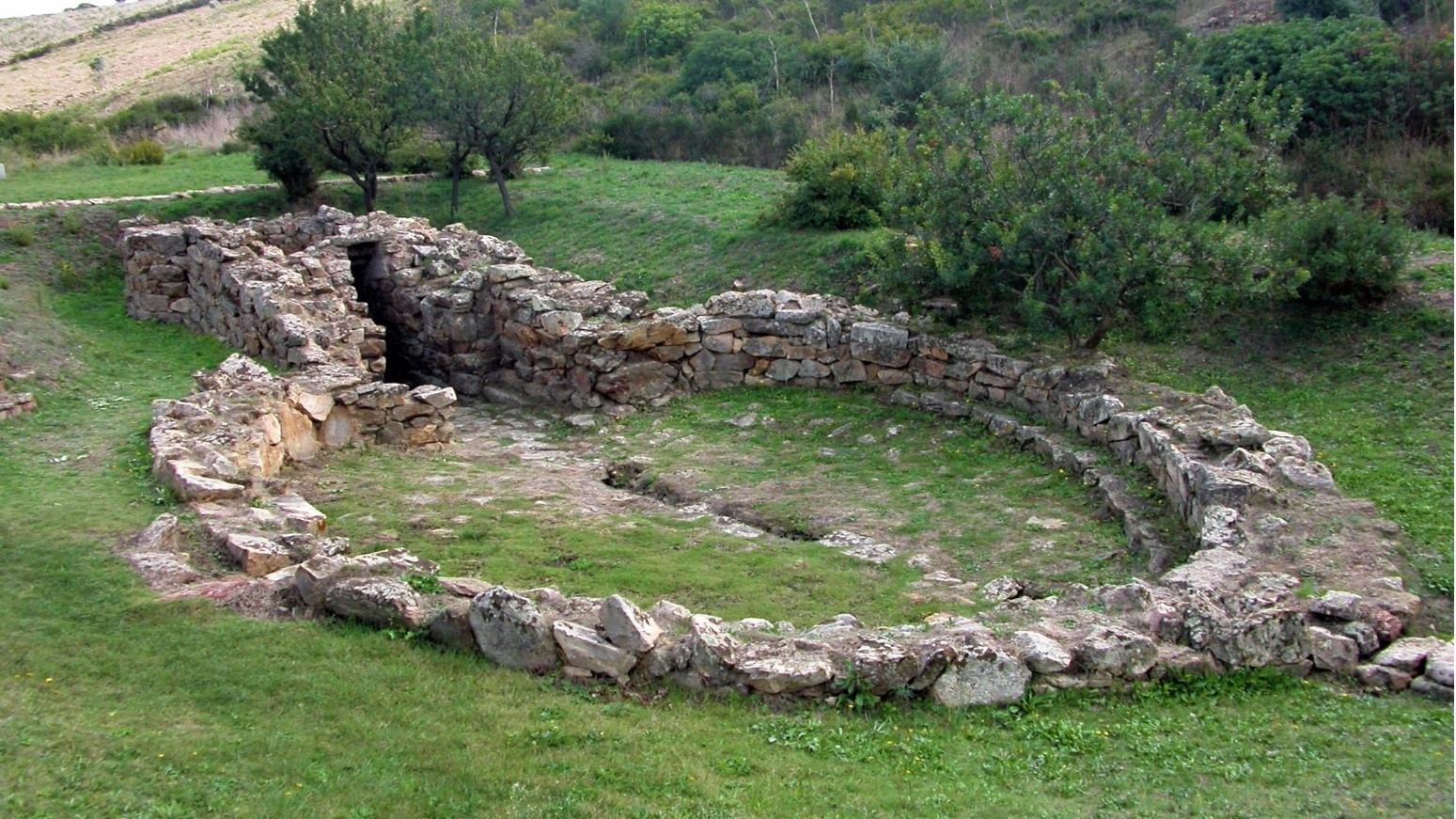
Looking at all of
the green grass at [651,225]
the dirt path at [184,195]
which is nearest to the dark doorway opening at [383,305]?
the green grass at [651,225]

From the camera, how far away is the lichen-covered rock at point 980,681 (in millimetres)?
8344

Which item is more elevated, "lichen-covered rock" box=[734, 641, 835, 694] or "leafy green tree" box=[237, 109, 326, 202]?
"leafy green tree" box=[237, 109, 326, 202]

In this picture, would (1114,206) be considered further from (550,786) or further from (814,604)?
(550,786)

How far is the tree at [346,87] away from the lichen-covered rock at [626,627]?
21.5 meters

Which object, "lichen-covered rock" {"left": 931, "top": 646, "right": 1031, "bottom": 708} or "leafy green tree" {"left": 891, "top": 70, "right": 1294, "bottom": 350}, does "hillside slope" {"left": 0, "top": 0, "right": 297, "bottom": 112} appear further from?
"lichen-covered rock" {"left": 931, "top": 646, "right": 1031, "bottom": 708}

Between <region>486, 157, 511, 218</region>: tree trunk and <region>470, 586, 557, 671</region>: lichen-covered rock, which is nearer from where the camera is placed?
<region>470, 586, 557, 671</region>: lichen-covered rock

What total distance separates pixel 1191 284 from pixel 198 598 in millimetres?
11749

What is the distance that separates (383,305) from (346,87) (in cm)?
906

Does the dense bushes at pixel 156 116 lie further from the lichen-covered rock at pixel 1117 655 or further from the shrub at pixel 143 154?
the lichen-covered rock at pixel 1117 655

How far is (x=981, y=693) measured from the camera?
8.35 metres

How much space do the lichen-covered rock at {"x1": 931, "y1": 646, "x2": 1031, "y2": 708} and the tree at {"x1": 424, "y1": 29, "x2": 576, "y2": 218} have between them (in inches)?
887

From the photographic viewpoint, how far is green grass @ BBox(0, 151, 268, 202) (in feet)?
92.3

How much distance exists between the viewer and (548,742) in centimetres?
773

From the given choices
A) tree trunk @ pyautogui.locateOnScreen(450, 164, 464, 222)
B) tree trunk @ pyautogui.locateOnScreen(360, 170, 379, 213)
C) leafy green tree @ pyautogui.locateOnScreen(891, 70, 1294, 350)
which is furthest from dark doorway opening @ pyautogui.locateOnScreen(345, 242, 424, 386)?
leafy green tree @ pyautogui.locateOnScreen(891, 70, 1294, 350)
